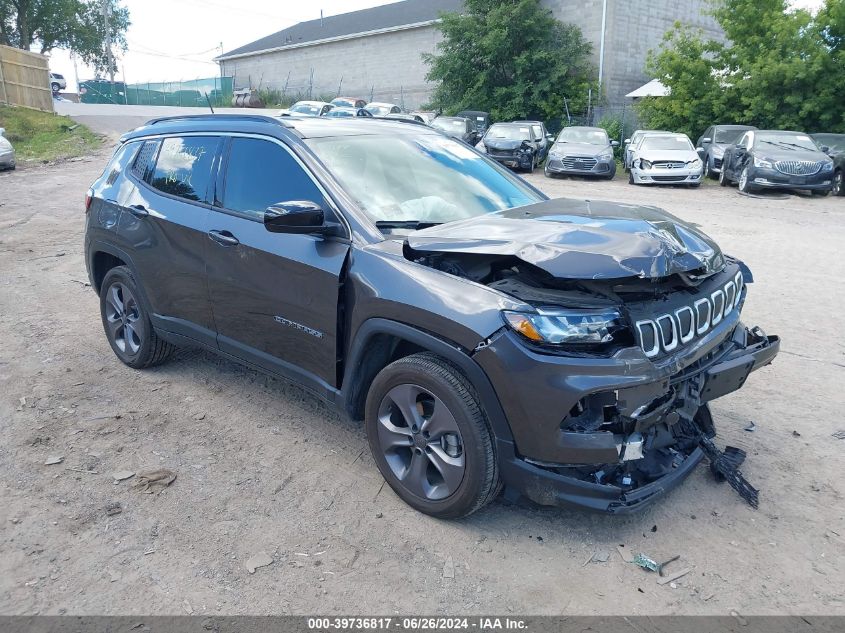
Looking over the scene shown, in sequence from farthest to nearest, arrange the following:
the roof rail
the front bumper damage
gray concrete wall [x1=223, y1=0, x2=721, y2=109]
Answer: gray concrete wall [x1=223, y1=0, x2=721, y2=109], the roof rail, the front bumper damage

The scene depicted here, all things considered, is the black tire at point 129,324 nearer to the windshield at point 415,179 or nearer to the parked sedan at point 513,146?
the windshield at point 415,179

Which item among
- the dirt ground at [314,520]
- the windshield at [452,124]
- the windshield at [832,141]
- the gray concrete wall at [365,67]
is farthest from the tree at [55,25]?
the dirt ground at [314,520]

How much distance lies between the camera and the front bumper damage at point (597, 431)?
2840 mm

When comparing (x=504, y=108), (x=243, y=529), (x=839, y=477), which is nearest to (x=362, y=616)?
(x=243, y=529)

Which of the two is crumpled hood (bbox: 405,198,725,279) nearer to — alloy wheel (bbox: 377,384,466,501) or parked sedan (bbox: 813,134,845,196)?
alloy wheel (bbox: 377,384,466,501)

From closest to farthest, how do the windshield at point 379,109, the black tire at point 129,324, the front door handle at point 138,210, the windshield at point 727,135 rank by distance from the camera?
1. the front door handle at point 138,210
2. the black tire at point 129,324
3. the windshield at point 727,135
4. the windshield at point 379,109

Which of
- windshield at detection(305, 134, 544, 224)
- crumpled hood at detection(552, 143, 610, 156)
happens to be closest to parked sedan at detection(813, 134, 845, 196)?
crumpled hood at detection(552, 143, 610, 156)

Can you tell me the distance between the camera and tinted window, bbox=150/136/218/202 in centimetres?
445

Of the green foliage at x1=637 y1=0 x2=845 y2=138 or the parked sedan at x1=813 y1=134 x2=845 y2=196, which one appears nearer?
the parked sedan at x1=813 y1=134 x2=845 y2=196

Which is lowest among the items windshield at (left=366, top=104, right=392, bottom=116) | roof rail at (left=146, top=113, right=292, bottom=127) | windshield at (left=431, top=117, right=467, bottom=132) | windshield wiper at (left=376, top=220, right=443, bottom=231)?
windshield at (left=431, top=117, right=467, bottom=132)

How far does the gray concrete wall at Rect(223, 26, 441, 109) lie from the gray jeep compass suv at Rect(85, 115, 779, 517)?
3746 cm

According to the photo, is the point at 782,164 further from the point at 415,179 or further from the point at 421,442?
the point at 421,442

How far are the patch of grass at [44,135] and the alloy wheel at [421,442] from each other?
74.2 feet

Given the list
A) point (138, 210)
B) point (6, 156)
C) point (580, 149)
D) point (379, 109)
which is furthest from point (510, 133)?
point (138, 210)
